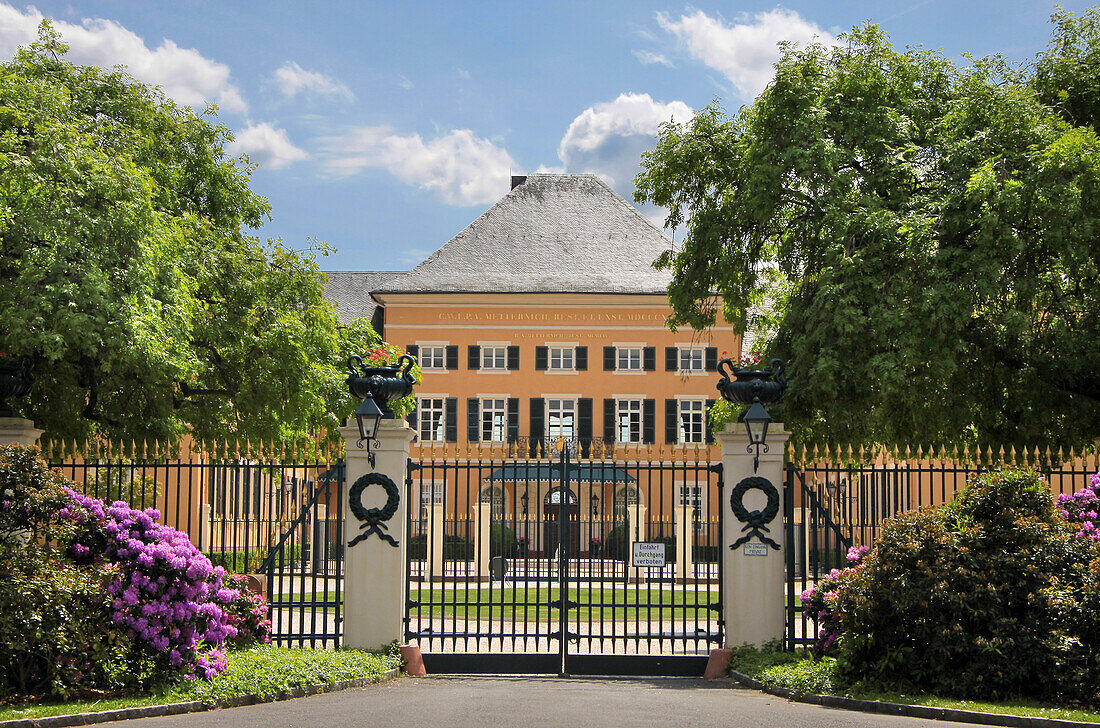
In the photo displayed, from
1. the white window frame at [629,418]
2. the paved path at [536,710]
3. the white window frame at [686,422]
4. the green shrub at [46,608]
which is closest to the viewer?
the paved path at [536,710]

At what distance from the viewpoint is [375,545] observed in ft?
37.6

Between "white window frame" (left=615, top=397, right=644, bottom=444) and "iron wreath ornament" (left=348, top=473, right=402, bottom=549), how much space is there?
29.5 m

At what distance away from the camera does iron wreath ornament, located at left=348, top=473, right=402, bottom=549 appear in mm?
11398

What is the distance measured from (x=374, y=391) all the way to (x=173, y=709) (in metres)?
3.91

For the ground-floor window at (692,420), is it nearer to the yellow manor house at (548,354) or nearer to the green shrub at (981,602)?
the yellow manor house at (548,354)

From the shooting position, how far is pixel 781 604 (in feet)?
37.3

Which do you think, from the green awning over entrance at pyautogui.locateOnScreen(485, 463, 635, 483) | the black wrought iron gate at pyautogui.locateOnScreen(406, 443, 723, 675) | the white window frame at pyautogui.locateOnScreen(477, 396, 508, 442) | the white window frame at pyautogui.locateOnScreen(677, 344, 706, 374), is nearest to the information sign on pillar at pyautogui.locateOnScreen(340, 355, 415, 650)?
the black wrought iron gate at pyautogui.locateOnScreen(406, 443, 723, 675)

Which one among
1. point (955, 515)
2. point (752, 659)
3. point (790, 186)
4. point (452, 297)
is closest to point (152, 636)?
point (752, 659)

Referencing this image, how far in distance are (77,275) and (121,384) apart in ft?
10.4

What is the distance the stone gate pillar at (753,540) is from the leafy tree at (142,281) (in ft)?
24.4

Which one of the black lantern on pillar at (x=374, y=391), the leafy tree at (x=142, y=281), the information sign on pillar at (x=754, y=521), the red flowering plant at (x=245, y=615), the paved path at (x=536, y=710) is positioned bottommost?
the paved path at (x=536, y=710)

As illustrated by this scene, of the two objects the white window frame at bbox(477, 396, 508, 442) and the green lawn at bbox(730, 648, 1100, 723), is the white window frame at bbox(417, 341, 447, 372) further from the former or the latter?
the green lawn at bbox(730, 648, 1100, 723)

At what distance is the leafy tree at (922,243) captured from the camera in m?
14.4

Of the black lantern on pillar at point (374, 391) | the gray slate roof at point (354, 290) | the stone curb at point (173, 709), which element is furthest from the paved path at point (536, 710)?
the gray slate roof at point (354, 290)
